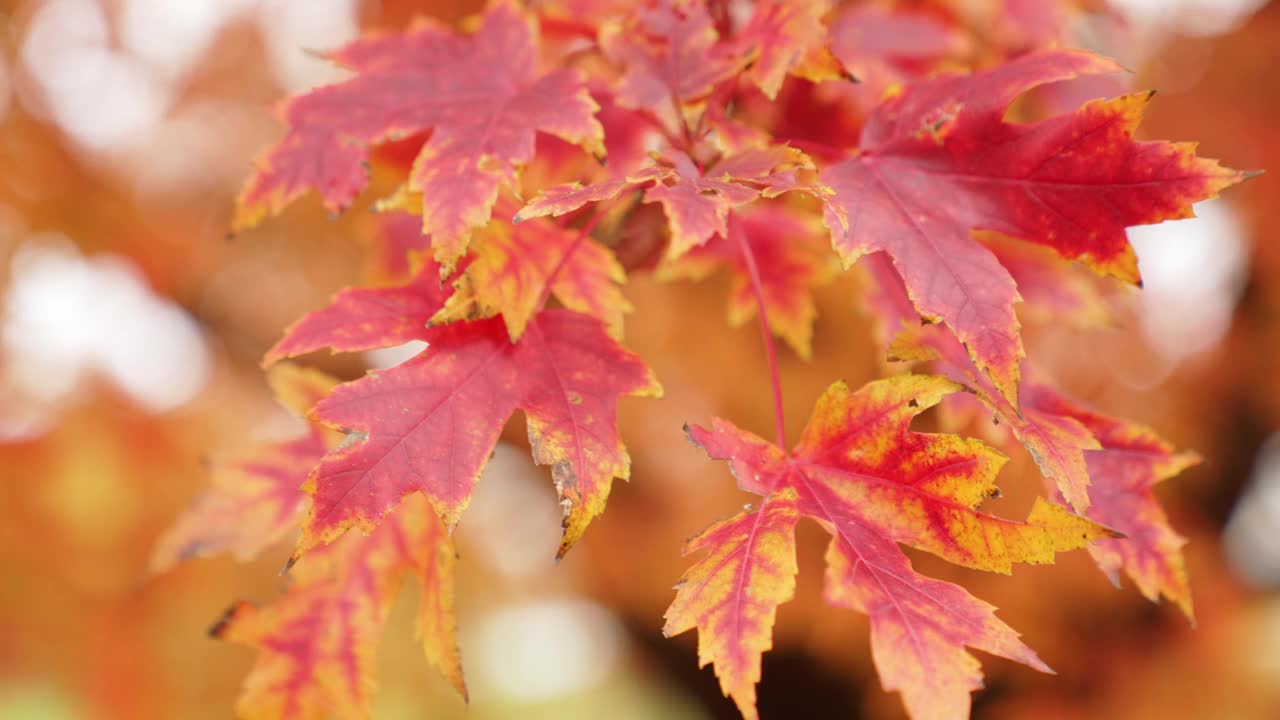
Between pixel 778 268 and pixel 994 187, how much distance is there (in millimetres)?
461

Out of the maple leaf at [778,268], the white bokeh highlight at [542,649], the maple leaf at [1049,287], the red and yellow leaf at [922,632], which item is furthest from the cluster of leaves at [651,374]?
the white bokeh highlight at [542,649]

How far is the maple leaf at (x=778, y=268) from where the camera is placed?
4.09 feet

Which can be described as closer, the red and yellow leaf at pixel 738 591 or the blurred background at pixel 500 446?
the red and yellow leaf at pixel 738 591

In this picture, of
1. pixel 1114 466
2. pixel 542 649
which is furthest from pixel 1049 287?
pixel 542 649

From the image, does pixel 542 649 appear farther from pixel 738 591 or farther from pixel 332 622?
pixel 738 591

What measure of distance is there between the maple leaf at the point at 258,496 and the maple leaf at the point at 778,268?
56 centimetres

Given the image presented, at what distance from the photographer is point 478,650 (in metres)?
8.12

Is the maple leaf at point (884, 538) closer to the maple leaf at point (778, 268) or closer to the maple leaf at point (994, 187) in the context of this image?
the maple leaf at point (994, 187)

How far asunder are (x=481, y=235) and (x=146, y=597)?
438 centimetres

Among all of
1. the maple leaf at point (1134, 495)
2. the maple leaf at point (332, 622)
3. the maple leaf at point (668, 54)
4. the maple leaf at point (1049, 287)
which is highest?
the maple leaf at point (668, 54)

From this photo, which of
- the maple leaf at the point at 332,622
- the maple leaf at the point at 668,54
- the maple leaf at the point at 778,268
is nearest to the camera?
the maple leaf at the point at 668,54

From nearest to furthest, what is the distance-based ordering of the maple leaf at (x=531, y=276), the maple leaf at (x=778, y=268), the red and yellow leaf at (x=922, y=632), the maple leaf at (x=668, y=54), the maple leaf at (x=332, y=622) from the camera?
the red and yellow leaf at (x=922, y=632) < the maple leaf at (x=531, y=276) < the maple leaf at (x=668, y=54) < the maple leaf at (x=332, y=622) < the maple leaf at (x=778, y=268)

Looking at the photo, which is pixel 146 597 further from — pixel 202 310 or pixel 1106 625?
pixel 1106 625

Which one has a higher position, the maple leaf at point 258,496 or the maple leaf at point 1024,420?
the maple leaf at point 1024,420
